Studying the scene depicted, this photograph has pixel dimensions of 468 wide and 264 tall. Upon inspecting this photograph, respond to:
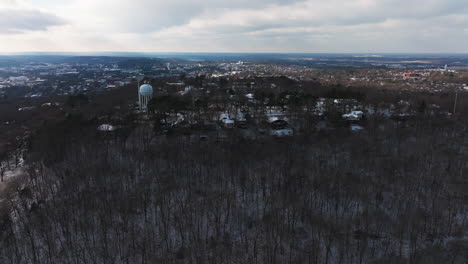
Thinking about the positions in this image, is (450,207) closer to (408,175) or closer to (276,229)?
(408,175)

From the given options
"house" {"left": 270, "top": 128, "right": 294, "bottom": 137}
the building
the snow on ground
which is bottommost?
the snow on ground

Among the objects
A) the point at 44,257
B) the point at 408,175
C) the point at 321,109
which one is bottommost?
the point at 44,257

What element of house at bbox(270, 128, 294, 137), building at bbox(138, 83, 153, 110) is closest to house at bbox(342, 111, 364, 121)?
house at bbox(270, 128, 294, 137)

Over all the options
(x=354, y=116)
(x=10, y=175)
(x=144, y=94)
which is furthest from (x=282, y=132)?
(x=10, y=175)

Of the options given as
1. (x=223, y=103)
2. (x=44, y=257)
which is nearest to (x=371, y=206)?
(x=44, y=257)

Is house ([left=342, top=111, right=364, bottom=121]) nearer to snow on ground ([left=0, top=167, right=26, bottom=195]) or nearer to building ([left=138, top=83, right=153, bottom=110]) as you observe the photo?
building ([left=138, top=83, right=153, bottom=110])

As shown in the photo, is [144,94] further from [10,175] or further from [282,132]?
[282,132]

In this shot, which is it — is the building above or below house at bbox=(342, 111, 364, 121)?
above

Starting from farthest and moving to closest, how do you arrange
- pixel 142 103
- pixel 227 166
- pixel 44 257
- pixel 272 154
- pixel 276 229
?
1. pixel 142 103
2. pixel 272 154
3. pixel 227 166
4. pixel 276 229
5. pixel 44 257

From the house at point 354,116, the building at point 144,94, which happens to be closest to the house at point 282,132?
the house at point 354,116

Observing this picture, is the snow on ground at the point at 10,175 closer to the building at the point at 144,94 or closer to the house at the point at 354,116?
the building at the point at 144,94

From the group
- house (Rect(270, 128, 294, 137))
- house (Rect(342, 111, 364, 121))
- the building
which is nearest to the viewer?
house (Rect(270, 128, 294, 137))
